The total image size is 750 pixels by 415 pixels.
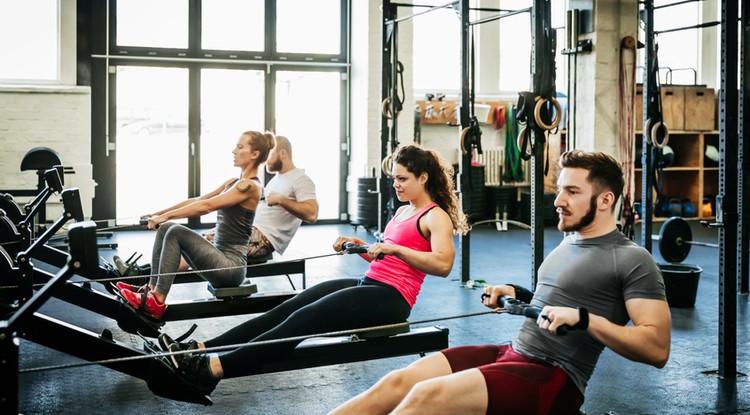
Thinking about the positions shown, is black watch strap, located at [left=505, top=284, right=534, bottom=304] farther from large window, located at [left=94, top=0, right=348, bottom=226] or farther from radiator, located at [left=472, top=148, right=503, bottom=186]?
radiator, located at [left=472, top=148, right=503, bottom=186]

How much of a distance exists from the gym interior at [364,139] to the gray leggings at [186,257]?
0.33ft

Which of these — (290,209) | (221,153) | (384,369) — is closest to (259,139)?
(290,209)

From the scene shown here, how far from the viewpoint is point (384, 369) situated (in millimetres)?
3484

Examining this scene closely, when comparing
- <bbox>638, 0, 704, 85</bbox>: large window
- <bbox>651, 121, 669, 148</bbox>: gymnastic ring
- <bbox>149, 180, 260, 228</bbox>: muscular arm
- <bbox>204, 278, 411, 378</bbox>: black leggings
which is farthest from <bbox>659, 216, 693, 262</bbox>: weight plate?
<bbox>638, 0, 704, 85</bbox>: large window

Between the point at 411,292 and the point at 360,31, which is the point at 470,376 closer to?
the point at 411,292

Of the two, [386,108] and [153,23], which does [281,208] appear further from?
[153,23]

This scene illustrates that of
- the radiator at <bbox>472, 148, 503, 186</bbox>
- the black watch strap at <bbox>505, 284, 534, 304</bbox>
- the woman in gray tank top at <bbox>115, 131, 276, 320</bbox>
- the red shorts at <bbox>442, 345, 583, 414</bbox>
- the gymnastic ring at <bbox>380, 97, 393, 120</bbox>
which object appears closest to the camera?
the red shorts at <bbox>442, 345, 583, 414</bbox>

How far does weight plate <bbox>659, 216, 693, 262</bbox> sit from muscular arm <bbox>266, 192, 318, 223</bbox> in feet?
8.82

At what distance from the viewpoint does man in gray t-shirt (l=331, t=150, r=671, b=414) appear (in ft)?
5.87

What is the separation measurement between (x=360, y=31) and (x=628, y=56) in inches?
130

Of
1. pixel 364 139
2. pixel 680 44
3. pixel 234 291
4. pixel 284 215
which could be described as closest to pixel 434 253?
pixel 234 291

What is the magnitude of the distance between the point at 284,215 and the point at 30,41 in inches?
212

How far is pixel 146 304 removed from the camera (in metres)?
3.42

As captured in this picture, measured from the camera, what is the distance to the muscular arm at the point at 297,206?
14.4 ft
